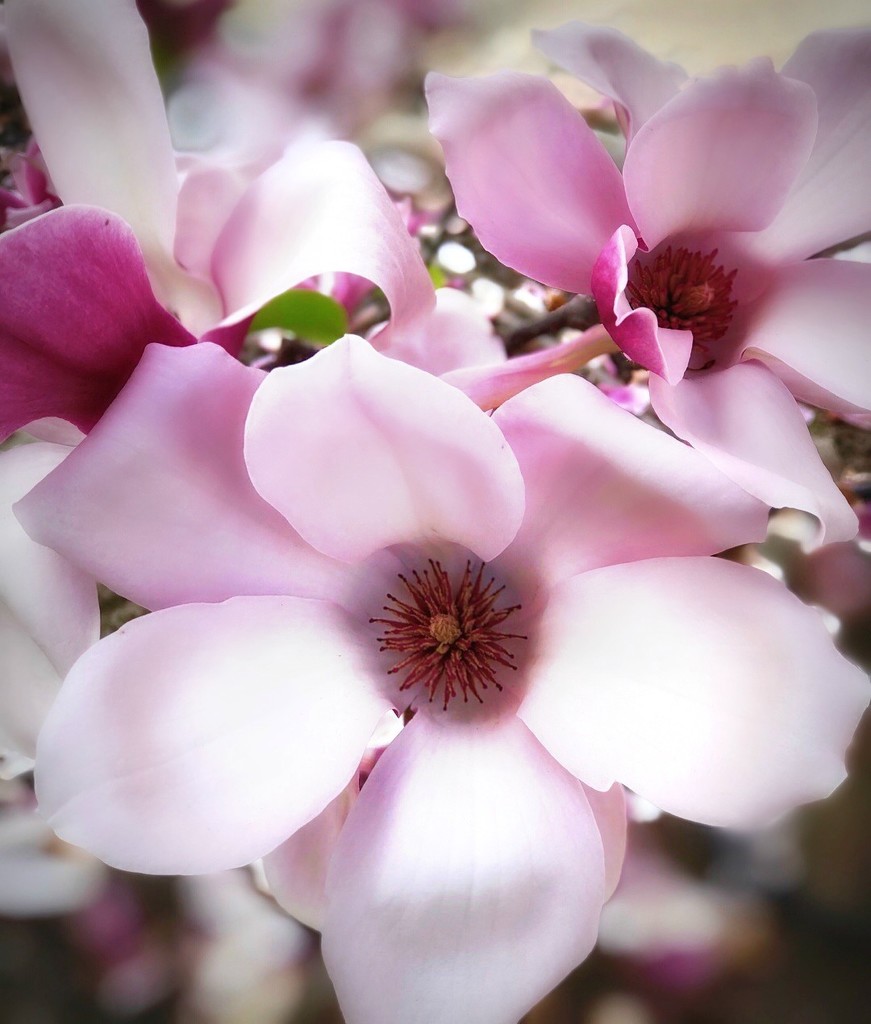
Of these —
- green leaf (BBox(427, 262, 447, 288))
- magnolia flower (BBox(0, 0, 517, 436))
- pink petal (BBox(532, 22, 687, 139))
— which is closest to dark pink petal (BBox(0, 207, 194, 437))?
magnolia flower (BBox(0, 0, 517, 436))

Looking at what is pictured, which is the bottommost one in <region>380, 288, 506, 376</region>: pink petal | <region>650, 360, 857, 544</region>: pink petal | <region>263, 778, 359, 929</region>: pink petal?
<region>263, 778, 359, 929</region>: pink petal

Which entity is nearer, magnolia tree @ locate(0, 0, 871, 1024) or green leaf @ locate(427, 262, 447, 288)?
magnolia tree @ locate(0, 0, 871, 1024)

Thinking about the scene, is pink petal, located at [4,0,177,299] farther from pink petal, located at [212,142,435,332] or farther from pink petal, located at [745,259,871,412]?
pink petal, located at [745,259,871,412]

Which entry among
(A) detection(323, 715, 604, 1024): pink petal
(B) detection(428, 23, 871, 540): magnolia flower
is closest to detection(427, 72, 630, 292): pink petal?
(B) detection(428, 23, 871, 540): magnolia flower

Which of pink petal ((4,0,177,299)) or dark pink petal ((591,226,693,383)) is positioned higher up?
pink petal ((4,0,177,299))

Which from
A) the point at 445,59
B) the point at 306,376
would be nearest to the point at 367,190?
the point at 306,376

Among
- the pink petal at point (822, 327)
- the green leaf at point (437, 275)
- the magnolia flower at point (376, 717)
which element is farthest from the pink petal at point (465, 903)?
the green leaf at point (437, 275)

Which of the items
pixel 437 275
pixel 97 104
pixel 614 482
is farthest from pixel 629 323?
pixel 437 275

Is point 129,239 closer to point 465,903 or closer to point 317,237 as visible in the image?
point 317,237

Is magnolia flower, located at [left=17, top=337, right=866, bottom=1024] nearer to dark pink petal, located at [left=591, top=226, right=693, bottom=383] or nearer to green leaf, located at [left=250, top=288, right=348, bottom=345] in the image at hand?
dark pink petal, located at [left=591, top=226, right=693, bottom=383]
